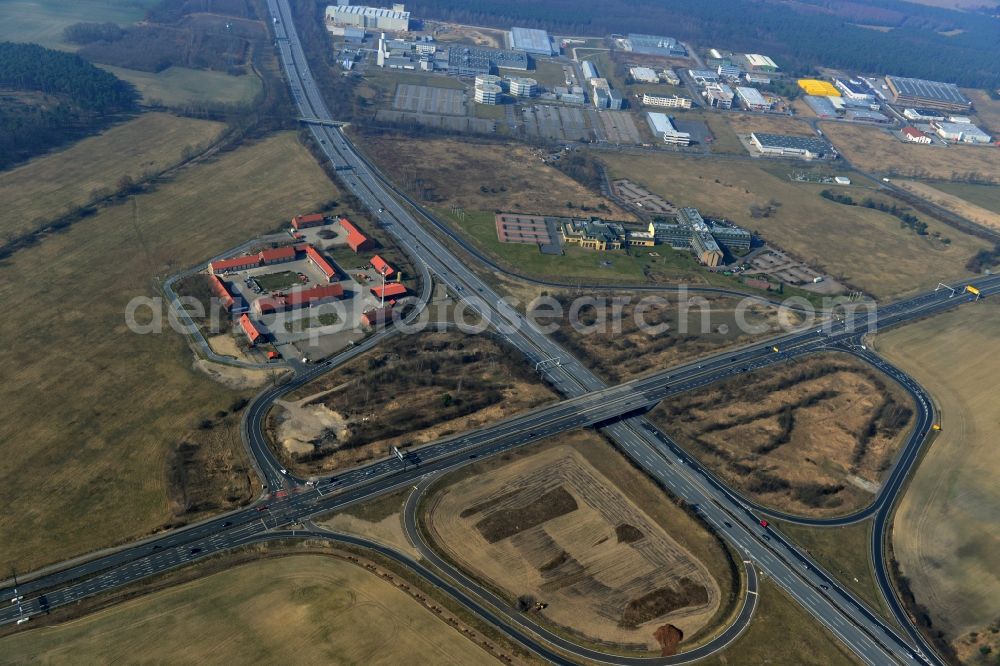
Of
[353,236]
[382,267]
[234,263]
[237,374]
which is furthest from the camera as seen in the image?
[353,236]

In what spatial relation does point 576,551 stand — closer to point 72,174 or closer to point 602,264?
point 602,264

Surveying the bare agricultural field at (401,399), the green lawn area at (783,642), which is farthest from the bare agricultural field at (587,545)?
the bare agricultural field at (401,399)

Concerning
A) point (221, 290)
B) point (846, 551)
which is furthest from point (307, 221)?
point (846, 551)

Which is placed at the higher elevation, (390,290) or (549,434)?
(390,290)

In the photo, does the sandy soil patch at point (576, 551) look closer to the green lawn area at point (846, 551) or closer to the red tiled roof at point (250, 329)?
the green lawn area at point (846, 551)

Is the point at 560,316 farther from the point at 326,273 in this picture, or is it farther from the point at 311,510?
the point at 311,510
